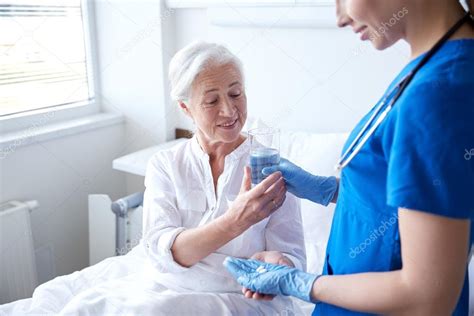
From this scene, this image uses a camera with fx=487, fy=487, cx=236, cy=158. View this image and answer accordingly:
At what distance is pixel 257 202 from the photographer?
4.06 ft

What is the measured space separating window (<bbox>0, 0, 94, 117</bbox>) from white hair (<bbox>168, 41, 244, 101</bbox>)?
4.09ft

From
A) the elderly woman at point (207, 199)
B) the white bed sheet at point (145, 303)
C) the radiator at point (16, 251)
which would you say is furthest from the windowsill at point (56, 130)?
the elderly woman at point (207, 199)

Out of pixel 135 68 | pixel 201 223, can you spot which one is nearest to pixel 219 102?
pixel 201 223

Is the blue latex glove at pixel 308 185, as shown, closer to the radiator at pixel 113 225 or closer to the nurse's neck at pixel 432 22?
the nurse's neck at pixel 432 22

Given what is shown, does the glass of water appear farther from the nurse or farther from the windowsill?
the windowsill

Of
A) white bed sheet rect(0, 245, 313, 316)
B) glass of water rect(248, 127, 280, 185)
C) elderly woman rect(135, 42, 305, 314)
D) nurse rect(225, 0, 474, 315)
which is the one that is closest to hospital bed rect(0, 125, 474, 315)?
white bed sheet rect(0, 245, 313, 316)

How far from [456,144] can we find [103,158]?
2295 mm

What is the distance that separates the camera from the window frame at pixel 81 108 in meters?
2.38

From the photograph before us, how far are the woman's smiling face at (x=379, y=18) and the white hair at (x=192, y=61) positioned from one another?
0.66 meters

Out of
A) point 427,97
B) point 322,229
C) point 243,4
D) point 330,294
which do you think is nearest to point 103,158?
point 243,4

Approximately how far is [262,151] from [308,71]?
100 centimetres

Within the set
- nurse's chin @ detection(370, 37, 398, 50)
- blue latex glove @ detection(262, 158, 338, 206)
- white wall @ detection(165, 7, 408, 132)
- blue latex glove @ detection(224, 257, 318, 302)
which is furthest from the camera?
white wall @ detection(165, 7, 408, 132)

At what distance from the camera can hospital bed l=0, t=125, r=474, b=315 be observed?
167cm

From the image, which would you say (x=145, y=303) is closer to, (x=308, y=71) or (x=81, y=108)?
(x=308, y=71)
